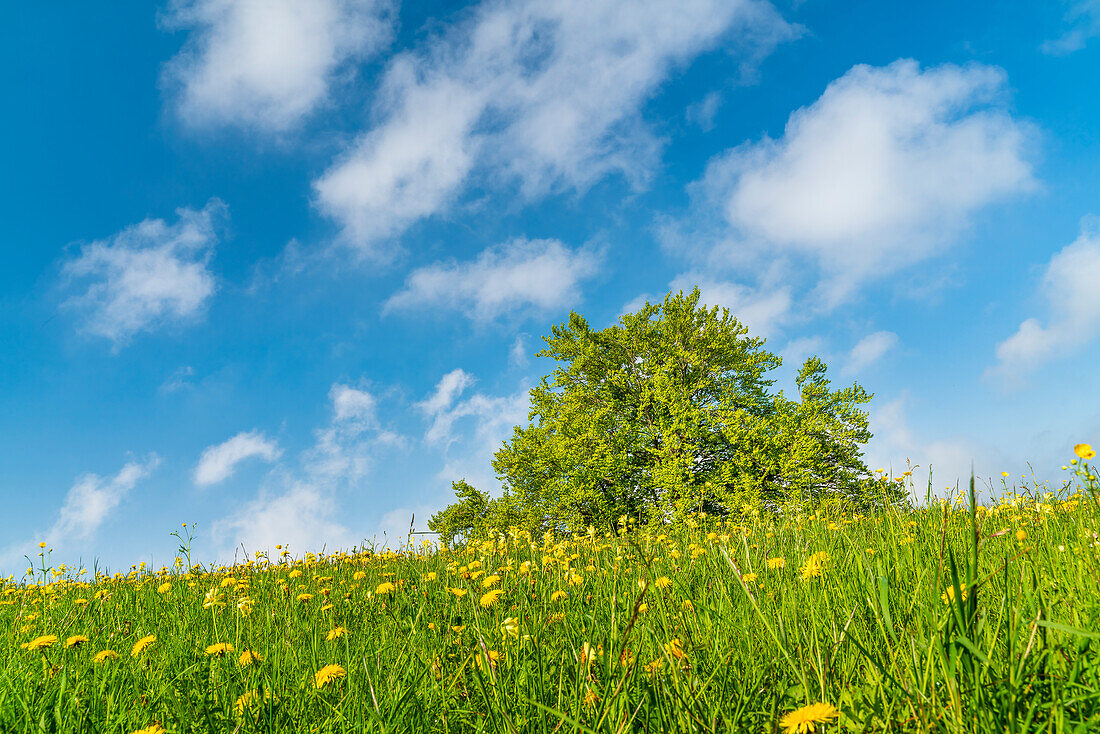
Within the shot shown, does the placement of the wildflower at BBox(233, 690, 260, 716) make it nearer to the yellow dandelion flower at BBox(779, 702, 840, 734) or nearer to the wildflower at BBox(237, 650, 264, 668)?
the wildflower at BBox(237, 650, 264, 668)

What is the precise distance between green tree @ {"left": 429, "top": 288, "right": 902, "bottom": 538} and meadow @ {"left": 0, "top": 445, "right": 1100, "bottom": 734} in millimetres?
15176

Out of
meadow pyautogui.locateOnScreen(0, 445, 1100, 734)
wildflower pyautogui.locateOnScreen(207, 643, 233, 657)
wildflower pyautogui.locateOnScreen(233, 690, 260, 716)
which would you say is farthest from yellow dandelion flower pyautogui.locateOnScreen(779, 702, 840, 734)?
wildflower pyautogui.locateOnScreen(207, 643, 233, 657)

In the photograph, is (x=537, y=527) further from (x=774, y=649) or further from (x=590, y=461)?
(x=774, y=649)

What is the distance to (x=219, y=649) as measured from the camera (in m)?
2.64

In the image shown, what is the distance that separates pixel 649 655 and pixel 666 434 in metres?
18.2

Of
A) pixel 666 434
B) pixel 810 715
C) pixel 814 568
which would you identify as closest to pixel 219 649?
pixel 810 715

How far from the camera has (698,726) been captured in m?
1.66

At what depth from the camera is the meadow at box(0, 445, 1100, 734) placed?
145cm

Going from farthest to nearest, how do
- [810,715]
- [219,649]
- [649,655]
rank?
[219,649]
[649,655]
[810,715]

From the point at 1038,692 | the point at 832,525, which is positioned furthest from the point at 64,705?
the point at 832,525

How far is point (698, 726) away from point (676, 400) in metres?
19.5

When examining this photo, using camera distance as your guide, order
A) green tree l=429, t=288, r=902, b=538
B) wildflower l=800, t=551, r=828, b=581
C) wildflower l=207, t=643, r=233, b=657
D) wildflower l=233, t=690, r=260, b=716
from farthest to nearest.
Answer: green tree l=429, t=288, r=902, b=538
wildflower l=800, t=551, r=828, b=581
wildflower l=207, t=643, r=233, b=657
wildflower l=233, t=690, r=260, b=716

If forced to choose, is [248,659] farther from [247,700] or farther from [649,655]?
[649,655]

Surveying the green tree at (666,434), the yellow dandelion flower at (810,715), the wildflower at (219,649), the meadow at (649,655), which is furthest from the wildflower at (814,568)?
the green tree at (666,434)
